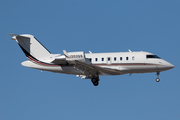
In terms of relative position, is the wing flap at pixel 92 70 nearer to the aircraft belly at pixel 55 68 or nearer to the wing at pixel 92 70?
the wing at pixel 92 70

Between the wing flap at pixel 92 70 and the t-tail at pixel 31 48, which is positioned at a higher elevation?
the t-tail at pixel 31 48

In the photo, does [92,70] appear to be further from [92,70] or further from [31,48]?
[31,48]

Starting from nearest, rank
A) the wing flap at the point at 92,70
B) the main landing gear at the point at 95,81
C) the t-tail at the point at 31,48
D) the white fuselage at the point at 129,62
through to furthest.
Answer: the wing flap at the point at 92,70
the white fuselage at the point at 129,62
the main landing gear at the point at 95,81
the t-tail at the point at 31,48

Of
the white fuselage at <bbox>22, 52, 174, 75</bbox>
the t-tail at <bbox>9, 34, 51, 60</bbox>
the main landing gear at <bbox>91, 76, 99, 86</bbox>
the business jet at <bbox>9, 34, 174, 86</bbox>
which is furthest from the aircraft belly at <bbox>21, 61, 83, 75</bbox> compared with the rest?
the white fuselage at <bbox>22, 52, 174, 75</bbox>

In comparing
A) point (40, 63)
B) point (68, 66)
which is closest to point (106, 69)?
point (68, 66)

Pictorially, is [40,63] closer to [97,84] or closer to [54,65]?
[54,65]

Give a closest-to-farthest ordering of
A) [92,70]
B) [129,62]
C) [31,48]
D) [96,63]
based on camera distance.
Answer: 1. [129,62]
2. [92,70]
3. [96,63]
4. [31,48]

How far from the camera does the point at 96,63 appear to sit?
28406mm

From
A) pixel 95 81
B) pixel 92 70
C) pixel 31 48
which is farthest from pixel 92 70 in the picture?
pixel 31 48

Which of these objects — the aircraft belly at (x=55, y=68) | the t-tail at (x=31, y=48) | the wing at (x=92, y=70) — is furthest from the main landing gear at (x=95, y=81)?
the t-tail at (x=31, y=48)

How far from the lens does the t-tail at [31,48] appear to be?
30.1 m

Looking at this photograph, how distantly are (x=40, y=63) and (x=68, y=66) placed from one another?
328 centimetres

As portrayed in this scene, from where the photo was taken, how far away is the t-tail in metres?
30.1

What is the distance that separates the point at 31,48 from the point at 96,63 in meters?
7.70
